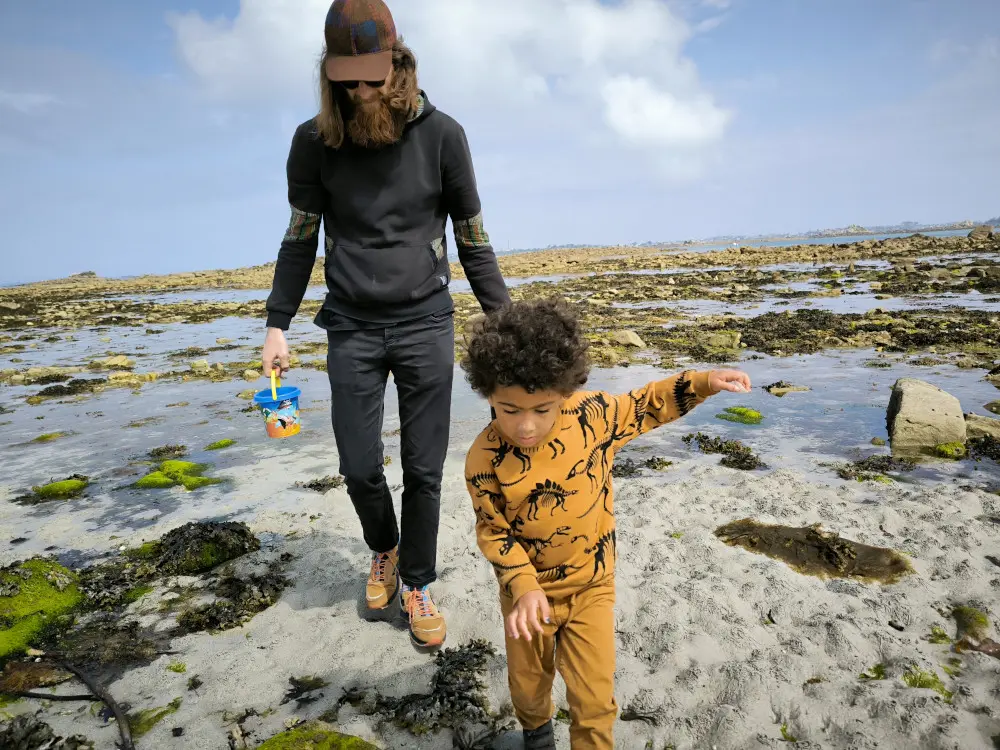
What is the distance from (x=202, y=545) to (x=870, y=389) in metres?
7.04

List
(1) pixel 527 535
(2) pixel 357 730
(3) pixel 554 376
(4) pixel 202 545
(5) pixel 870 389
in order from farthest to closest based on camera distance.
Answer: (5) pixel 870 389 < (4) pixel 202 545 < (2) pixel 357 730 < (1) pixel 527 535 < (3) pixel 554 376

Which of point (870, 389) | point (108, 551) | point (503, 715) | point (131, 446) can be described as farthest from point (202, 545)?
point (870, 389)

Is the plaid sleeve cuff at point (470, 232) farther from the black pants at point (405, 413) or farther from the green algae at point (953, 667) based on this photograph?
the green algae at point (953, 667)

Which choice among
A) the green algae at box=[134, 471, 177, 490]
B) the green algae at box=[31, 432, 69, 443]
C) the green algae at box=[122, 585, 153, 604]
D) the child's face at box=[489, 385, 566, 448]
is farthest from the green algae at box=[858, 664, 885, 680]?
the green algae at box=[31, 432, 69, 443]

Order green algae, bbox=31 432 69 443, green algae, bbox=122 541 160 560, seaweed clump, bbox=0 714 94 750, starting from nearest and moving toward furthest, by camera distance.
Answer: seaweed clump, bbox=0 714 94 750 → green algae, bbox=122 541 160 560 → green algae, bbox=31 432 69 443

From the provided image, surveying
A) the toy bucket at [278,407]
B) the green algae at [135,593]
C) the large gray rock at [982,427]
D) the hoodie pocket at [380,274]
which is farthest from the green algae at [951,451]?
the green algae at [135,593]

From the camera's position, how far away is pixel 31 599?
123 inches

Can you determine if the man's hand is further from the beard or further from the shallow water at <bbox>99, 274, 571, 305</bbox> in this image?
the shallow water at <bbox>99, 274, 571, 305</bbox>

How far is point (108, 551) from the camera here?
3799mm

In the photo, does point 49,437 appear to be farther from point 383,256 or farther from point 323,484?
point 383,256

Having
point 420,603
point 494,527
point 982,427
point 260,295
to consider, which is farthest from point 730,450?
point 260,295

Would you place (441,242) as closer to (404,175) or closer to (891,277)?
(404,175)

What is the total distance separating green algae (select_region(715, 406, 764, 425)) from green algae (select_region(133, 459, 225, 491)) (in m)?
4.86

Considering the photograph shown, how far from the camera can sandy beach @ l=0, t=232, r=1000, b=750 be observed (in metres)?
2.24
